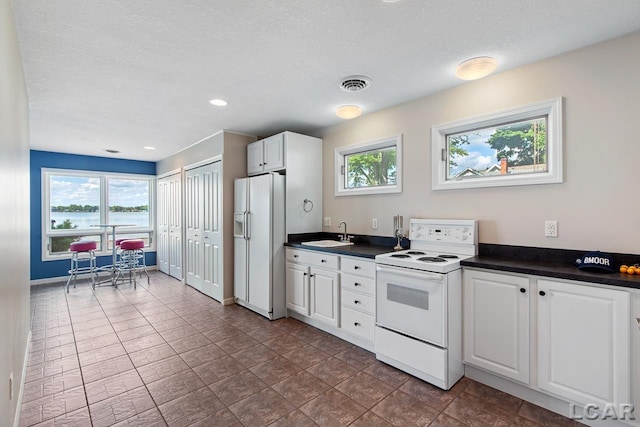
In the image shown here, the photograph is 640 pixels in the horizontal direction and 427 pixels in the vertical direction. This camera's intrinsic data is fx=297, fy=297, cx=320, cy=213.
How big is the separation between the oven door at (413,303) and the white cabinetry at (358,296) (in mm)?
161

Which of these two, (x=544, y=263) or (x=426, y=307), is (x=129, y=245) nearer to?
(x=426, y=307)

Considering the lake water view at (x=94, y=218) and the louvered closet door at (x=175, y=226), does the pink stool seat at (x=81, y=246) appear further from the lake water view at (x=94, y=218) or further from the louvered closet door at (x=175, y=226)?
the louvered closet door at (x=175, y=226)

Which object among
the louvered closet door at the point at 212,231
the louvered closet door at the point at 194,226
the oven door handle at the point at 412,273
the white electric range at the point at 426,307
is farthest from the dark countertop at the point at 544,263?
the louvered closet door at the point at 194,226

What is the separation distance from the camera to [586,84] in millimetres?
2074

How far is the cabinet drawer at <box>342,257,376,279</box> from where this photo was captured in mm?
2704

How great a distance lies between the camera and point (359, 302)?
9.26 feet

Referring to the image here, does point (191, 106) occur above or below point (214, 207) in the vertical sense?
above

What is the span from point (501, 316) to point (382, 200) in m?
1.63

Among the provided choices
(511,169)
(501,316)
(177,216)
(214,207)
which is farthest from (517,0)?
(177,216)

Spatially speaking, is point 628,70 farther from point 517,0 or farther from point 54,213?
point 54,213

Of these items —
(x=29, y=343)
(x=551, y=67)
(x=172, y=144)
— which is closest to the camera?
(x=551, y=67)

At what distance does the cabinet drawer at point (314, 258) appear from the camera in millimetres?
3053

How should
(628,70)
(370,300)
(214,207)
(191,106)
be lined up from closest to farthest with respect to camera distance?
(628,70)
(370,300)
(191,106)
(214,207)

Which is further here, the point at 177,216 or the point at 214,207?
the point at 177,216
